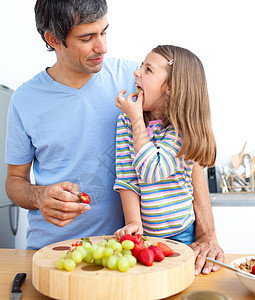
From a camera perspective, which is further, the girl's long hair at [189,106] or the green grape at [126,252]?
the girl's long hair at [189,106]

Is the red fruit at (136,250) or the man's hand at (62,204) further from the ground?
the man's hand at (62,204)

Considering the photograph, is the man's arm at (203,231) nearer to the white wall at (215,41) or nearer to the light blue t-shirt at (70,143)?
the light blue t-shirt at (70,143)

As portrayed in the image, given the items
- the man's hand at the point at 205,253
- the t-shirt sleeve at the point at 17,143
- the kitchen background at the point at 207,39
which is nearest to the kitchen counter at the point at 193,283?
the man's hand at the point at 205,253

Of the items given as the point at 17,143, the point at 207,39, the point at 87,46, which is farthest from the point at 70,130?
the point at 207,39

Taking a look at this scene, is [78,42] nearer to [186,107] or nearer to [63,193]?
[186,107]

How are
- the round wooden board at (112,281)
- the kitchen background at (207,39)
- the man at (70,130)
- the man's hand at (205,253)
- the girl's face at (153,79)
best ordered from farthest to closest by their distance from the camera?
the kitchen background at (207,39)
the man at (70,130)
the girl's face at (153,79)
the man's hand at (205,253)
the round wooden board at (112,281)

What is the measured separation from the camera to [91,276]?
34.1 inches

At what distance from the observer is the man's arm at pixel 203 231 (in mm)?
1155

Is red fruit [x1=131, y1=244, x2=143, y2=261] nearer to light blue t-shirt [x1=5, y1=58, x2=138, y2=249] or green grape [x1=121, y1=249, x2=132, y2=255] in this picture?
green grape [x1=121, y1=249, x2=132, y2=255]

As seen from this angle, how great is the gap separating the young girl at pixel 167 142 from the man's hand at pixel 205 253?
3.9 inches

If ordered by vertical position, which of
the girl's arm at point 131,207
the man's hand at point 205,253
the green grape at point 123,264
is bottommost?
the man's hand at point 205,253

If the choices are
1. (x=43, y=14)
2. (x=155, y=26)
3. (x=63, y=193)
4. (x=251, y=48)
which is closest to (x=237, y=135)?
(x=251, y=48)

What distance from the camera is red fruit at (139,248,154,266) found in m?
0.94

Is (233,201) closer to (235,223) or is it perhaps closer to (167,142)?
(235,223)
